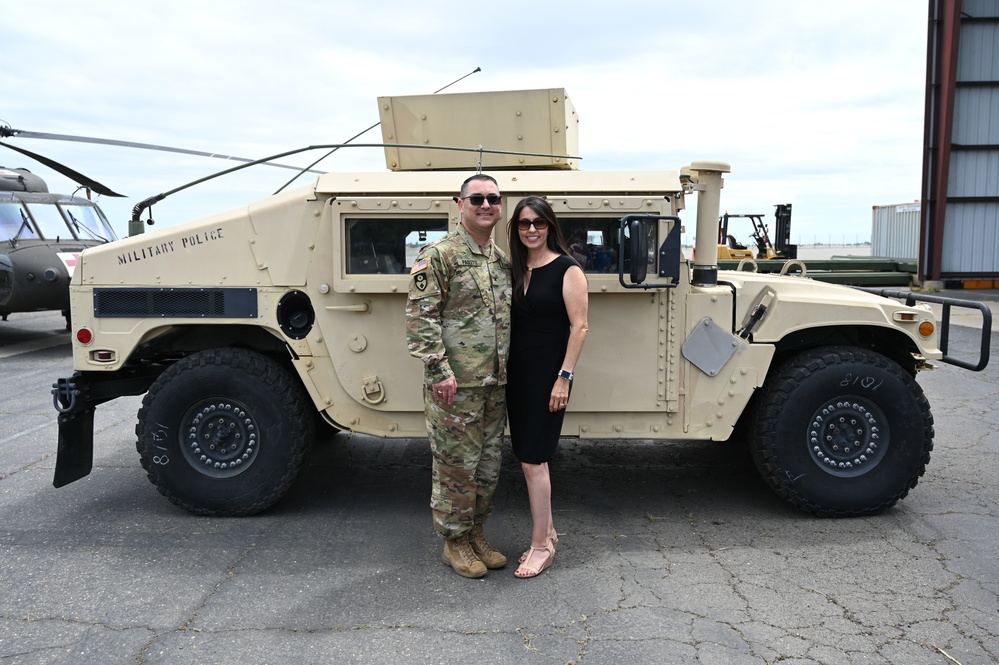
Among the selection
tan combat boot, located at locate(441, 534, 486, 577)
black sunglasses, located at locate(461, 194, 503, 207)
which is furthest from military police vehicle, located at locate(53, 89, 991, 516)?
tan combat boot, located at locate(441, 534, 486, 577)

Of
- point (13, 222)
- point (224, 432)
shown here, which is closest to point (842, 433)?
point (224, 432)

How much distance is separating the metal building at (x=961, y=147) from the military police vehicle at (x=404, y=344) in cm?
1451

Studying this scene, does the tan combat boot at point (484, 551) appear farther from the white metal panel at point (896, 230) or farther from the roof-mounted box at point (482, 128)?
the white metal panel at point (896, 230)

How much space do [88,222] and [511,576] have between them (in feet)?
38.2

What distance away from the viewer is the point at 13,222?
12031mm

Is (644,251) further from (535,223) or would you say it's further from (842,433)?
(842,433)

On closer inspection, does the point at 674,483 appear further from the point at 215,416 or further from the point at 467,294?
the point at 215,416

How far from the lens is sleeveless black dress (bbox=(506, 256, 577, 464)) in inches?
151

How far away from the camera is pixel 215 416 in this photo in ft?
15.4

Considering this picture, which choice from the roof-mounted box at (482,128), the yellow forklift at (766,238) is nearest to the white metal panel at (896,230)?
the yellow forklift at (766,238)

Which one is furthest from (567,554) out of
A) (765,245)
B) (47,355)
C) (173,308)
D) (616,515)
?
(765,245)

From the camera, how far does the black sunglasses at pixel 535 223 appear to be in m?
3.79

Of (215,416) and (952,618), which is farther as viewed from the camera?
(215,416)

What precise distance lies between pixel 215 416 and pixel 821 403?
3261 mm
